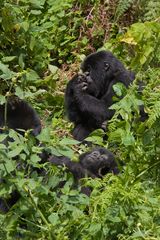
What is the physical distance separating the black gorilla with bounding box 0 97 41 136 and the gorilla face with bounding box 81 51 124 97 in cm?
184

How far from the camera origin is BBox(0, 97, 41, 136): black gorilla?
6133 mm

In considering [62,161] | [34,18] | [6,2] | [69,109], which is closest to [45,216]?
[62,161]

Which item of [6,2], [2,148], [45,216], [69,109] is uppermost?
[2,148]

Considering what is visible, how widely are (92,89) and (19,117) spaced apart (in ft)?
6.32

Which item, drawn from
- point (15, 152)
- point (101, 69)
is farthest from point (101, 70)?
point (15, 152)

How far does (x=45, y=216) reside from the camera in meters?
4.27

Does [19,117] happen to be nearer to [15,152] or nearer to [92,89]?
[92,89]

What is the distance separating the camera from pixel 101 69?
7930 millimetres

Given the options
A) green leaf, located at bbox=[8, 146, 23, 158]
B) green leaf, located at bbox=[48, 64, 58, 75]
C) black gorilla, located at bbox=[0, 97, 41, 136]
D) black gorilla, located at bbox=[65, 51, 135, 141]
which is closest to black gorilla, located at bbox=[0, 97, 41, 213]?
black gorilla, located at bbox=[0, 97, 41, 136]

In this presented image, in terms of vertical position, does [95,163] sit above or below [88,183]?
below

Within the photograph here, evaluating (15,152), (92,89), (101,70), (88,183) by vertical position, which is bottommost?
(92,89)

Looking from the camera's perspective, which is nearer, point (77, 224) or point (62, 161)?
point (77, 224)

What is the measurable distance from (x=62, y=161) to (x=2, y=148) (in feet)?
6.82

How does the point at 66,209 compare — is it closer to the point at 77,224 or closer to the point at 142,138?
the point at 77,224
